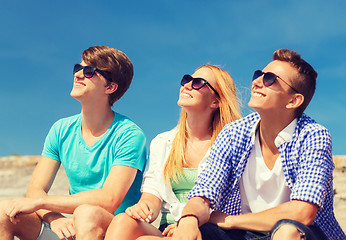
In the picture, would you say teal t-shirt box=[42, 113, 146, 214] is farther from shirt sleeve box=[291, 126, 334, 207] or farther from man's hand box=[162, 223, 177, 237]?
shirt sleeve box=[291, 126, 334, 207]

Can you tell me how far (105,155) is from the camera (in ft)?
13.1

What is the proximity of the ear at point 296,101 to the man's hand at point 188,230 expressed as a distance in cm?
112

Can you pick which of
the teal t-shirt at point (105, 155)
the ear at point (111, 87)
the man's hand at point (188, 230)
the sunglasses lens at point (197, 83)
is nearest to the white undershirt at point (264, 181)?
the man's hand at point (188, 230)

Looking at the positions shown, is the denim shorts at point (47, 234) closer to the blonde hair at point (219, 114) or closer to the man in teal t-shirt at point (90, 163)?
the man in teal t-shirt at point (90, 163)

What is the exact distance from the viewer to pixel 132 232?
3150mm

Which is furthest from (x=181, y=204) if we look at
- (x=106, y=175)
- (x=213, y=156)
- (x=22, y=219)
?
(x=22, y=219)

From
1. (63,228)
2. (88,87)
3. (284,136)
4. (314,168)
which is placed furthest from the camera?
(88,87)

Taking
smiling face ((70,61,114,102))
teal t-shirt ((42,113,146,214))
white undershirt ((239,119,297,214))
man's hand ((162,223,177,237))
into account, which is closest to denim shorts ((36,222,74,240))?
teal t-shirt ((42,113,146,214))

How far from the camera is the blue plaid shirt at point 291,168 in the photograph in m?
2.99

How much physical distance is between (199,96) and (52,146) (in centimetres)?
153

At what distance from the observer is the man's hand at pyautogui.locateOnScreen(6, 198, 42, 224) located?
368 centimetres

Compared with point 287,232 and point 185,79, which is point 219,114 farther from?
point 287,232

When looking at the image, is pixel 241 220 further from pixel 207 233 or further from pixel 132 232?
pixel 132 232

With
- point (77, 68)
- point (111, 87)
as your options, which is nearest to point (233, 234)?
point (111, 87)
